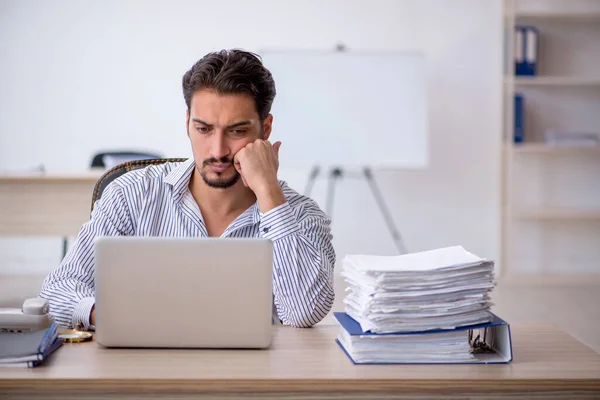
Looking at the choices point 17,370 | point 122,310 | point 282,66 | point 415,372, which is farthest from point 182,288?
point 282,66

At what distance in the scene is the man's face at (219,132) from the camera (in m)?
1.81

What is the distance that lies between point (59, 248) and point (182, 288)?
463 centimetres

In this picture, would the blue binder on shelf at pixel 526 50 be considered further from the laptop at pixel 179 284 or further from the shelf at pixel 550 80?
the laptop at pixel 179 284

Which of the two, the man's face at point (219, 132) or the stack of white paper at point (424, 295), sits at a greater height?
the man's face at point (219, 132)

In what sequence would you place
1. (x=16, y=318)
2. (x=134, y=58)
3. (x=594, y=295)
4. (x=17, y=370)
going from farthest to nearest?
(x=134, y=58), (x=594, y=295), (x=16, y=318), (x=17, y=370)

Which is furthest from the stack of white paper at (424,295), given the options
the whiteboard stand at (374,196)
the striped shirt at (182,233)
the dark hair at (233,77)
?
the whiteboard stand at (374,196)

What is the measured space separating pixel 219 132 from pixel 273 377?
798 mm

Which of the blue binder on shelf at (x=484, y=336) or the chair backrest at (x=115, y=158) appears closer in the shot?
the blue binder on shelf at (x=484, y=336)

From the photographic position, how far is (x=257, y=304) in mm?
1269

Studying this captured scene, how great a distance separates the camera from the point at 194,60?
5.49 meters

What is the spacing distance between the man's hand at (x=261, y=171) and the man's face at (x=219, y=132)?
3cm

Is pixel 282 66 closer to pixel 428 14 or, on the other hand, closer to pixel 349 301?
pixel 428 14

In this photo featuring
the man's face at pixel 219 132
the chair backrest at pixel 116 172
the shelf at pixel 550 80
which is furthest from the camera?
the shelf at pixel 550 80

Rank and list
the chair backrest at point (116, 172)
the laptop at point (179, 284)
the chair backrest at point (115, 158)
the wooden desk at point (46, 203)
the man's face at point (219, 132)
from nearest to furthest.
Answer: the laptop at point (179, 284) → the man's face at point (219, 132) → the chair backrest at point (116, 172) → the wooden desk at point (46, 203) → the chair backrest at point (115, 158)
